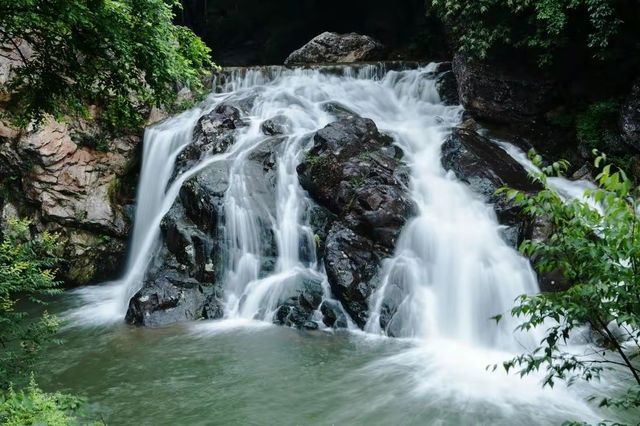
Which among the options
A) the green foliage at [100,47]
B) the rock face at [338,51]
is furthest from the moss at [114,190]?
the rock face at [338,51]

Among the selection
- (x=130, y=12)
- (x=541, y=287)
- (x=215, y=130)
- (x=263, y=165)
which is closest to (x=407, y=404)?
(x=541, y=287)

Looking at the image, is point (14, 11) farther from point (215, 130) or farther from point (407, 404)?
point (215, 130)

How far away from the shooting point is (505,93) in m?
12.5

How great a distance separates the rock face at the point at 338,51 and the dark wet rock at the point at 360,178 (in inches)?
318

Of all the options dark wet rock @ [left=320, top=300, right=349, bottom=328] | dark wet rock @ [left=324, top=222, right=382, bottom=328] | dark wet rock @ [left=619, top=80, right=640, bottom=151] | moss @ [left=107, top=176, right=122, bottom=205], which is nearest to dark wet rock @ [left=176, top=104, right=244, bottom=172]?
moss @ [left=107, top=176, right=122, bottom=205]

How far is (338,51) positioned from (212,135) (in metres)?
8.63

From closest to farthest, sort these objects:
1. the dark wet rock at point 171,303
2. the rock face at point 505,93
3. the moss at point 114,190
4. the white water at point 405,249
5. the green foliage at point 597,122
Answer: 1. the white water at point 405,249
2. the dark wet rock at point 171,303
3. the green foliage at point 597,122
4. the rock face at point 505,93
5. the moss at point 114,190

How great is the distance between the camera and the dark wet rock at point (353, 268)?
839cm

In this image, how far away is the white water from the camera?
7031 mm

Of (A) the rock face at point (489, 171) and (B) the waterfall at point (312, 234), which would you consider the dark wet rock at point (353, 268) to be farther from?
(A) the rock face at point (489, 171)

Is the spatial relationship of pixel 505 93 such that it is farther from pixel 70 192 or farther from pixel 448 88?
pixel 70 192

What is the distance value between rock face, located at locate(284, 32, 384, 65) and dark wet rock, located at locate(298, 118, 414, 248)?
8.09 m

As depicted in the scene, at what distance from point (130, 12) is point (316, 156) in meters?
5.83

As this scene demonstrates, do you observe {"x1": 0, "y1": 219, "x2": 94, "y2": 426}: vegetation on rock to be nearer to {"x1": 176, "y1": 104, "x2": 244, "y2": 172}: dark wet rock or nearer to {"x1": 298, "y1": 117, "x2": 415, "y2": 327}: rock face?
{"x1": 298, "y1": 117, "x2": 415, "y2": 327}: rock face
